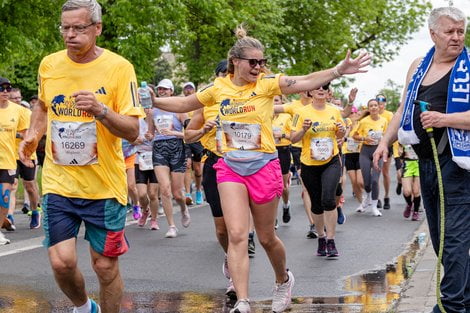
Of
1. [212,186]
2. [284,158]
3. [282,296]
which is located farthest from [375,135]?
[282,296]

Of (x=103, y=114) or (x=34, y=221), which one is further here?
(x=34, y=221)

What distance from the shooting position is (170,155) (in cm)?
1421

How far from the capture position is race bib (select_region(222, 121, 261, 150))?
26.0 feet

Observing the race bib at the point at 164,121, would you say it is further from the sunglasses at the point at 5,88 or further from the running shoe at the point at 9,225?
the running shoe at the point at 9,225

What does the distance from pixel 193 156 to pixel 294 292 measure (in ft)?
37.6

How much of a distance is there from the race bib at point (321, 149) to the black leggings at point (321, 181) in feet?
0.29

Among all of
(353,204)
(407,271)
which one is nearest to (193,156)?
(353,204)

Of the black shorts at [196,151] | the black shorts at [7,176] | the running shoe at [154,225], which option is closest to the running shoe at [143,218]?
the running shoe at [154,225]

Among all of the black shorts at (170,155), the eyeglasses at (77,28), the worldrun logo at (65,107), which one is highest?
the eyeglasses at (77,28)

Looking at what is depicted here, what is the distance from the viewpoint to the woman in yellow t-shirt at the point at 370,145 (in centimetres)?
1819

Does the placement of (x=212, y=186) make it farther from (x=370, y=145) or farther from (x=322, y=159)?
(x=370, y=145)

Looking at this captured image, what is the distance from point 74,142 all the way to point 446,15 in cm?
233

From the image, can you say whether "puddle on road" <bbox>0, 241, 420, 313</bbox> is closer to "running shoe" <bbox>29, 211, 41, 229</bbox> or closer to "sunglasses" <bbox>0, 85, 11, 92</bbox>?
"sunglasses" <bbox>0, 85, 11, 92</bbox>

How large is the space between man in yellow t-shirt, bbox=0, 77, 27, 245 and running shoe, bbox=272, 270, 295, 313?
19.8ft
